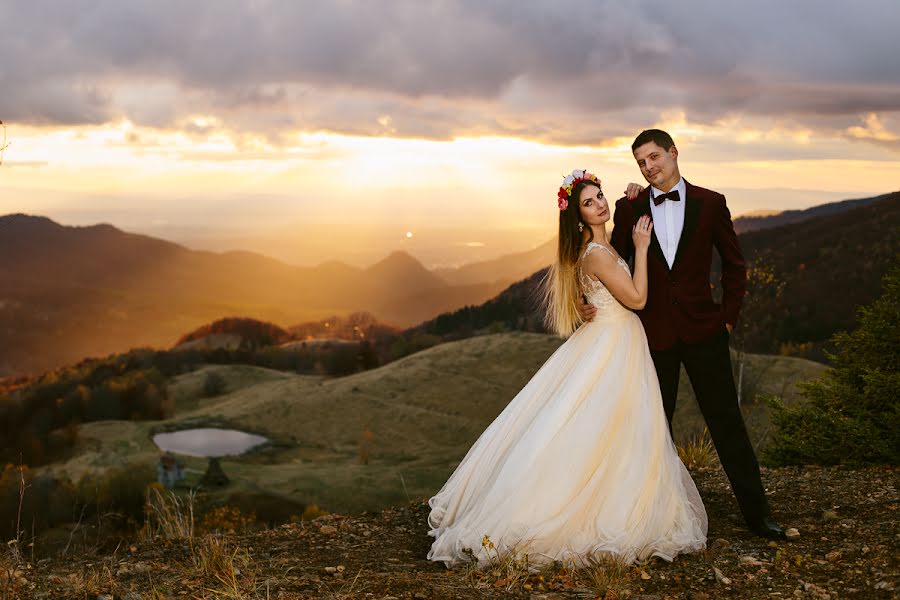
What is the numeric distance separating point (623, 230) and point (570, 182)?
565 mm

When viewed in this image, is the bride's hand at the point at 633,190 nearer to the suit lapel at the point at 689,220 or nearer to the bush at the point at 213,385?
the suit lapel at the point at 689,220

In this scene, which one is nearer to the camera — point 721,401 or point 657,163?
point 657,163

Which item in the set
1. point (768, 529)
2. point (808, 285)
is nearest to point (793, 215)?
point (808, 285)

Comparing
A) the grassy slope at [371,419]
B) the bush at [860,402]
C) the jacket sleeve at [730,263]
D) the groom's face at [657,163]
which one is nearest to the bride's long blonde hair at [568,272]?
the groom's face at [657,163]

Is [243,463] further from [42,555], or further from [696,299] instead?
[696,299]

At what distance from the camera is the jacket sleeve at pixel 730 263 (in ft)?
18.0

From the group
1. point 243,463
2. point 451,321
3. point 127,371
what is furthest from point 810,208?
point 243,463

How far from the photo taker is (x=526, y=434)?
5680mm

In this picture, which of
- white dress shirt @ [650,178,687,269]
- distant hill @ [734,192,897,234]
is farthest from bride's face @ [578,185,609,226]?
distant hill @ [734,192,897,234]

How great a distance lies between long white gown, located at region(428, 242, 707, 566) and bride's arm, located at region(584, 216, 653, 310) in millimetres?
150

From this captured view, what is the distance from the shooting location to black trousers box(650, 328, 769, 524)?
5582 mm

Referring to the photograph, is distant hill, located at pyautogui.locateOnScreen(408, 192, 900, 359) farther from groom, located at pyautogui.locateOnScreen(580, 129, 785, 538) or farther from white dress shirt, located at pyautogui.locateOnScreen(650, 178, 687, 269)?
white dress shirt, located at pyautogui.locateOnScreen(650, 178, 687, 269)

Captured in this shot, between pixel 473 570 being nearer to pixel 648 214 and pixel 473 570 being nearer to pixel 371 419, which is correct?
pixel 648 214

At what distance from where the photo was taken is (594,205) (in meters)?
5.71
